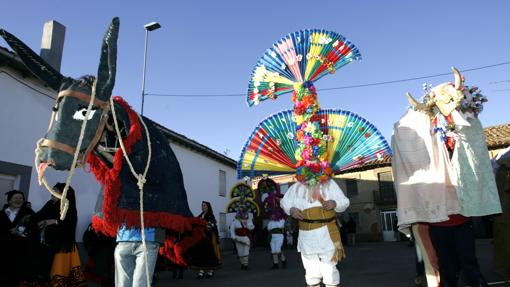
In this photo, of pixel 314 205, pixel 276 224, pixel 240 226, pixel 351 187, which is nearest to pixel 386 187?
pixel 351 187

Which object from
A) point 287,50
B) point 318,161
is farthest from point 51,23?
point 318,161

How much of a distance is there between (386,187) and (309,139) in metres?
25.1

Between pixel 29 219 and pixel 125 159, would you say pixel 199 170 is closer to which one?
pixel 29 219

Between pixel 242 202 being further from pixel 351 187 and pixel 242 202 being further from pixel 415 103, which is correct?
pixel 351 187

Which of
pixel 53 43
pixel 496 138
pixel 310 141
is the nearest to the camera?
pixel 310 141

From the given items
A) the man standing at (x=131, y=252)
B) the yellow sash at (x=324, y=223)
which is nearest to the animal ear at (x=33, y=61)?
the man standing at (x=131, y=252)

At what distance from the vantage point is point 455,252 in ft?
14.1

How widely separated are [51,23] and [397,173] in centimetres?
920

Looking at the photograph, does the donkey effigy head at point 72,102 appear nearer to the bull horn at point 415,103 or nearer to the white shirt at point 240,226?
the bull horn at point 415,103

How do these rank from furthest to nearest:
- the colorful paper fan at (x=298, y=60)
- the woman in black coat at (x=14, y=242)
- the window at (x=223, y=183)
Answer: the window at (x=223, y=183), the woman in black coat at (x=14, y=242), the colorful paper fan at (x=298, y=60)

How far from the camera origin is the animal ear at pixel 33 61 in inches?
104

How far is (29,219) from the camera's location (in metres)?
5.84

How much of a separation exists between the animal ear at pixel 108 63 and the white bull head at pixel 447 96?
11.5 feet

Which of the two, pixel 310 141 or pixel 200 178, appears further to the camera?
pixel 200 178
